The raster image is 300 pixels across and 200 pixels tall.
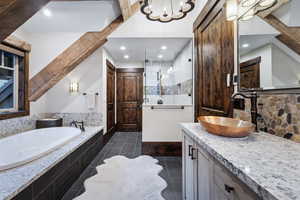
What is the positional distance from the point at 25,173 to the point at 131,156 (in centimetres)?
182

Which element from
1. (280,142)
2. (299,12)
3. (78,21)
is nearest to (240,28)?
(299,12)

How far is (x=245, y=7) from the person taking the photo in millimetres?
1376

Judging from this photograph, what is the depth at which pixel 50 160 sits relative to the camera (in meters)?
1.57

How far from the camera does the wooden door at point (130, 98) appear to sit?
507cm

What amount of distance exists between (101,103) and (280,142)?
3225 millimetres

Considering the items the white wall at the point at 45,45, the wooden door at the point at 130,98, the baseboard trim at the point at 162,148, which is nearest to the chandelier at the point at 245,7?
the baseboard trim at the point at 162,148

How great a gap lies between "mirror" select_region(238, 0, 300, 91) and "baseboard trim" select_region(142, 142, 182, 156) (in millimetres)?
1918

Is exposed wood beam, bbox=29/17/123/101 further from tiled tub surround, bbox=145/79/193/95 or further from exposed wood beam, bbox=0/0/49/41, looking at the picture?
tiled tub surround, bbox=145/79/193/95

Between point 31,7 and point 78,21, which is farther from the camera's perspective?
point 78,21

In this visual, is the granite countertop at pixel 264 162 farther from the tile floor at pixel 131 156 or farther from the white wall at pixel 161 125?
the white wall at pixel 161 125

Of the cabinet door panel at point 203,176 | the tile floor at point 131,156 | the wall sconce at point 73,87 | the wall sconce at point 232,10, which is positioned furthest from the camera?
the wall sconce at point 73,87

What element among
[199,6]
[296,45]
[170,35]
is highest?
[199,6]

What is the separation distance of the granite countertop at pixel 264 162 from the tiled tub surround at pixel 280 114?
0.28 ft

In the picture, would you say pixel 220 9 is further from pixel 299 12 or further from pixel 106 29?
pixel 106 29
